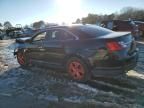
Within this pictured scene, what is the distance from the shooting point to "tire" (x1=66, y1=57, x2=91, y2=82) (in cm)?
654

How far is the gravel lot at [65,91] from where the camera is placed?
16.9ft

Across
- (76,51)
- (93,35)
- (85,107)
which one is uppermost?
(93,35)

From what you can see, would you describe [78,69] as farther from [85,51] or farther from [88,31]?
[88,31]

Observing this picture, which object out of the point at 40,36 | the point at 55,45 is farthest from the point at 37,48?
the point at 55,45

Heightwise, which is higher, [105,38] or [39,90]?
[105,38]

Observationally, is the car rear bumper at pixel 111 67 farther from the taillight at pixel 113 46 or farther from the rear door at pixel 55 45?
the rear door at pixel 55 45

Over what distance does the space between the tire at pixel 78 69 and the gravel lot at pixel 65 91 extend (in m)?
0.20

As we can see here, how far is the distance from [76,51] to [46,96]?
1630mm

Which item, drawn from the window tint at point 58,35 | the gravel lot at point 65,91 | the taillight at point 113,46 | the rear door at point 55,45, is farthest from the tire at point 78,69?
the taillight at point 113,46

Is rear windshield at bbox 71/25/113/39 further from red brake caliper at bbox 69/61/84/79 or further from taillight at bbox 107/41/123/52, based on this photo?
red brake caliper at bbox 69/61/84/79

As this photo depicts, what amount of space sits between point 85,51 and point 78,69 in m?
0.64

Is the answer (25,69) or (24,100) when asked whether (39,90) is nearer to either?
(24,100)

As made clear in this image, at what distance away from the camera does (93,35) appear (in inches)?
259

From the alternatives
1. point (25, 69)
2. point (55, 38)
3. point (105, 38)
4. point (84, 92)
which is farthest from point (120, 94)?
point (25, 69)
